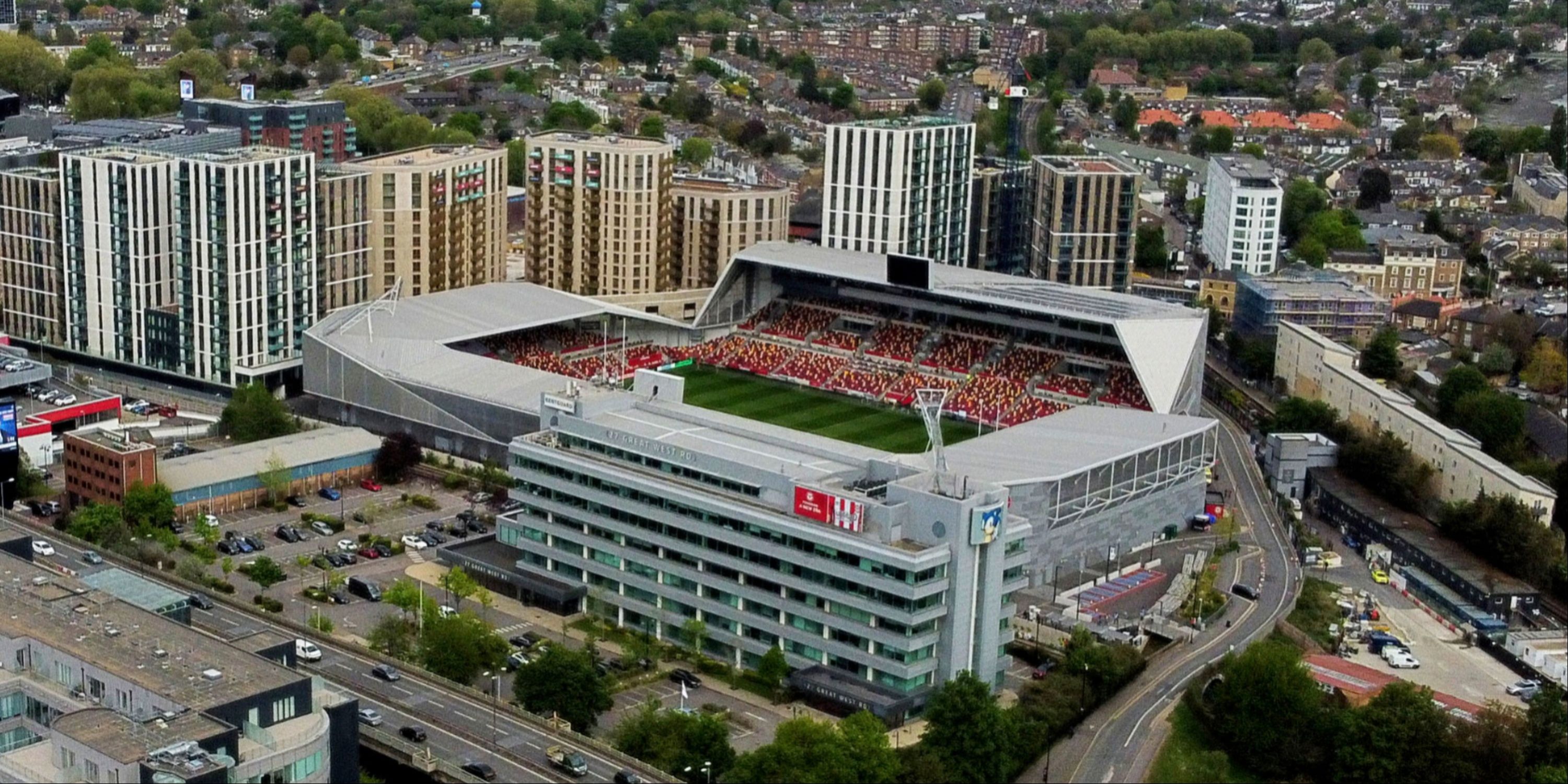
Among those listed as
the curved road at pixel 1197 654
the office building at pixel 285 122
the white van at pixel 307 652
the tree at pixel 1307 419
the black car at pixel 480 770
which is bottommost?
the curved road at pixel 1197 654

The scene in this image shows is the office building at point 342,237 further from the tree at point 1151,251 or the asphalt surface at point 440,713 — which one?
the tree at point 1151,251

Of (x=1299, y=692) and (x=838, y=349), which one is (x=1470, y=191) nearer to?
(x=838, y=349)

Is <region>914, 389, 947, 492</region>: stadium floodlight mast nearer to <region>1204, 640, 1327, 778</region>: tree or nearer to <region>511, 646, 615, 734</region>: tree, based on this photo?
<region>1204, 640, 1327, 778</region>: tree

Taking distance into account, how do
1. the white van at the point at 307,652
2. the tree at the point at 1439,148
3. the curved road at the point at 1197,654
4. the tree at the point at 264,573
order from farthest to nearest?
the tree at the point at 1439,148
the tree at the point at 264,573
the white van at the point at 307,652
the curved road at the point at 1197,654

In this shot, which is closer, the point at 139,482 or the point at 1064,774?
the point at 1064,774

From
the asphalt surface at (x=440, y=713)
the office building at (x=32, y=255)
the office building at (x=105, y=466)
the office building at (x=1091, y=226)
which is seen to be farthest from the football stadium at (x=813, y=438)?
the office building at (x=32, y=255)

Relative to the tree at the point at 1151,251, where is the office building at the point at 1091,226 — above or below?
above

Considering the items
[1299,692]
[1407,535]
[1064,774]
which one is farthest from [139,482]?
[1407,535]
